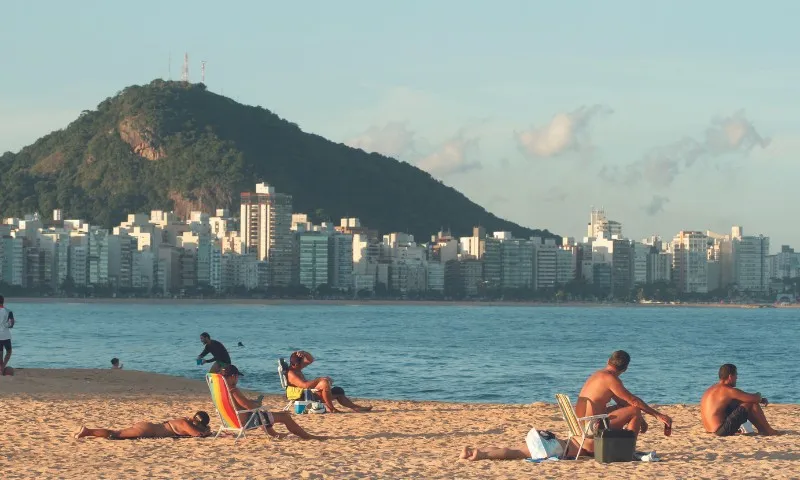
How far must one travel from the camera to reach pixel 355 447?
49.0 ft

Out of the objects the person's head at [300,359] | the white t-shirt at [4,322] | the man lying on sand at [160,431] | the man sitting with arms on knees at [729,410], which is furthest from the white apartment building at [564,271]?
the man lying on sand at [160,431]

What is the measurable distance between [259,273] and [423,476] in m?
162

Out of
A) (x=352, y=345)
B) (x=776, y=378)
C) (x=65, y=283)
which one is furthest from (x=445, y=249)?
(x=776, y=378)

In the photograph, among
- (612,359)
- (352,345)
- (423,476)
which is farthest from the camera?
(352,345)

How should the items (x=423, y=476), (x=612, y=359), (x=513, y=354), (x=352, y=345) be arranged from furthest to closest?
(x=352, y=345)
(x=513, y=354)
(x=612, y=359)
(x=423, y=476)

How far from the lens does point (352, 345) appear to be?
57.9 metres

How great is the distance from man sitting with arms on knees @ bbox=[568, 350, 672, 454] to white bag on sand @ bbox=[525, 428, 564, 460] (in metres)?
0.13

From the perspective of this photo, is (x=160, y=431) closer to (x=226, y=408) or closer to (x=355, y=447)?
(x=226, y=408)

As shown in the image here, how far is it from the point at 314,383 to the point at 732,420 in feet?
18.9

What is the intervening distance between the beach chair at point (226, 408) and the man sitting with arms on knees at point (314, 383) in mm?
2763

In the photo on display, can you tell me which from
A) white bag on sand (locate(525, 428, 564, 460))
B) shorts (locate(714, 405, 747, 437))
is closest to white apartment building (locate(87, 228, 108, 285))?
shorts (locate(714, 405, 747, 437))

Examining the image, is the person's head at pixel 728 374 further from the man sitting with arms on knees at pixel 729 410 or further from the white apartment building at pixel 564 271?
the white apartment building at pixel 564 271

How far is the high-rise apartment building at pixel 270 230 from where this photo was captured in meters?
179

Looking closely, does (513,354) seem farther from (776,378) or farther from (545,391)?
(545,391)
